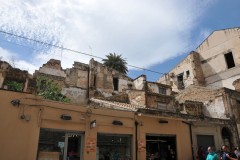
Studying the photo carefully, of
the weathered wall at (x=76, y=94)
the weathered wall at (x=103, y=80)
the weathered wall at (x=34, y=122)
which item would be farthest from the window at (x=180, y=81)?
the weathered wall at (x=34, y=122)

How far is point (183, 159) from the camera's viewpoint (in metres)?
13.7

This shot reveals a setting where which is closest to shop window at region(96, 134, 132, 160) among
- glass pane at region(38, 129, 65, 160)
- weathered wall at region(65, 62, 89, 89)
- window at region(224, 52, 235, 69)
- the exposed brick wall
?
glass pane at region(38, 129, 65, 160)

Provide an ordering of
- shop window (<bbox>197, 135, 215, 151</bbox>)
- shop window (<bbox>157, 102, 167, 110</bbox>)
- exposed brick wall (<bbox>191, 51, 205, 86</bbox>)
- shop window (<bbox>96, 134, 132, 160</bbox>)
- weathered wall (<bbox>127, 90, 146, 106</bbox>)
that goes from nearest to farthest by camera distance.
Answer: shop window (<bbox>96, 134, 132, 160</bbox>) < shop window (<bbox>197, 135, 215, 151</bbox>) < weathered wall (<bbox>127, 90, 146, 106</bbox>) < shop window (<bbox>157, 102, 167, 110</bbox>) < exposed brick wall (<bbox>191, 51, 205, 86</bbox>)

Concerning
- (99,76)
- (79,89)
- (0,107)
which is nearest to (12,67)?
(79,89)

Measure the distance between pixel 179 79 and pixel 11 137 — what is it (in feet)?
95.3

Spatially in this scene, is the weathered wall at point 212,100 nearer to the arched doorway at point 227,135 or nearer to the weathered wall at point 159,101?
Result: the arched doorway at point 227,135

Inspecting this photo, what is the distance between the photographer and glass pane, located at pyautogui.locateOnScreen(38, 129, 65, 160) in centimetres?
954

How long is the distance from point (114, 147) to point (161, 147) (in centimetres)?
342

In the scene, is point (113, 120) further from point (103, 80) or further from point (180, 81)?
point (180, 81)

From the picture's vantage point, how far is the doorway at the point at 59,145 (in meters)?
9.61

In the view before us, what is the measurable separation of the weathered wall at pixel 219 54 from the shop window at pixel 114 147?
19.7 meters

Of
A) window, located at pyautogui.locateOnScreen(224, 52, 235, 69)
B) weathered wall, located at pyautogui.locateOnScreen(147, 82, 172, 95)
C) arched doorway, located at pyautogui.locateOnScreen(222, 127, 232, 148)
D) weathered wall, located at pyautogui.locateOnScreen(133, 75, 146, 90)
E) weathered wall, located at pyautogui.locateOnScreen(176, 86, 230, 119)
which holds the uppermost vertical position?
window, located at pyautogui.locateOnScreen(224, 52, 235, 69)

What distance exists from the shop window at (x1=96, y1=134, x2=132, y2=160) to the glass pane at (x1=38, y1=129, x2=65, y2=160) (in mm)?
1992

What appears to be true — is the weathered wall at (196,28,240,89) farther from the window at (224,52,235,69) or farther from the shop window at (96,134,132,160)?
the shop window at (96,134,132,160)
